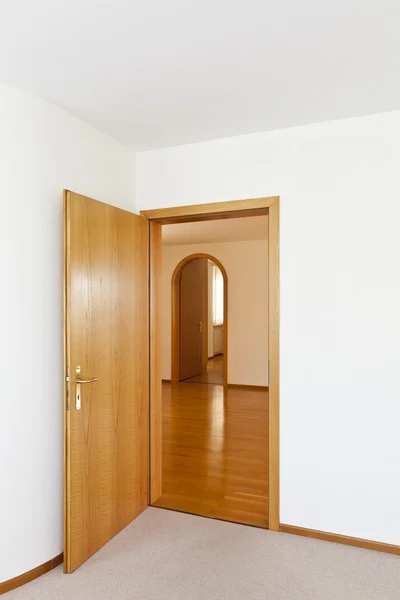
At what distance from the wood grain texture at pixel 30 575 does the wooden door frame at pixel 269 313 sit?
2.86 ft

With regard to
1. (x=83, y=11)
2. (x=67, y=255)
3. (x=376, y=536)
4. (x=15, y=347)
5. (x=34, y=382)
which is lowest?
(x=376, y=536)

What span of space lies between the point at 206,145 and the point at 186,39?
1.16m

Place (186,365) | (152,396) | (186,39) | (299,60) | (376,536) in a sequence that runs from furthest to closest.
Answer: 1. (186,365)
2. (152,396)
3. (376,536)
4. (299,60)
5. (186,39)

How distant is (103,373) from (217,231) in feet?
13.1

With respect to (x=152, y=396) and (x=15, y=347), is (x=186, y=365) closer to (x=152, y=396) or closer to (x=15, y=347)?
(x=152, y=396)

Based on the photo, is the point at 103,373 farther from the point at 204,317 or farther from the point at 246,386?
the point at 204,317

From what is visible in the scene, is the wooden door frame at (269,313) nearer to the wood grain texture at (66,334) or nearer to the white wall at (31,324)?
the white wall at (31,324)

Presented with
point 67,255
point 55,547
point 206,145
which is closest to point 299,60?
point 206,145

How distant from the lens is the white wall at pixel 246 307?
7102 mm

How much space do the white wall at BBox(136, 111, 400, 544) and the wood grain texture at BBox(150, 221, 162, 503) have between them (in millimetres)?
791

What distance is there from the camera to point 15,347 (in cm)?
218

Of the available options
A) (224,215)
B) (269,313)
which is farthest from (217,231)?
(269,313)

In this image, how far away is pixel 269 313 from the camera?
2760 millimetres

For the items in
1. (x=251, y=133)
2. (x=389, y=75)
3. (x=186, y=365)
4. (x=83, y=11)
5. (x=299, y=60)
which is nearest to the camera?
(x=83, y=11)
